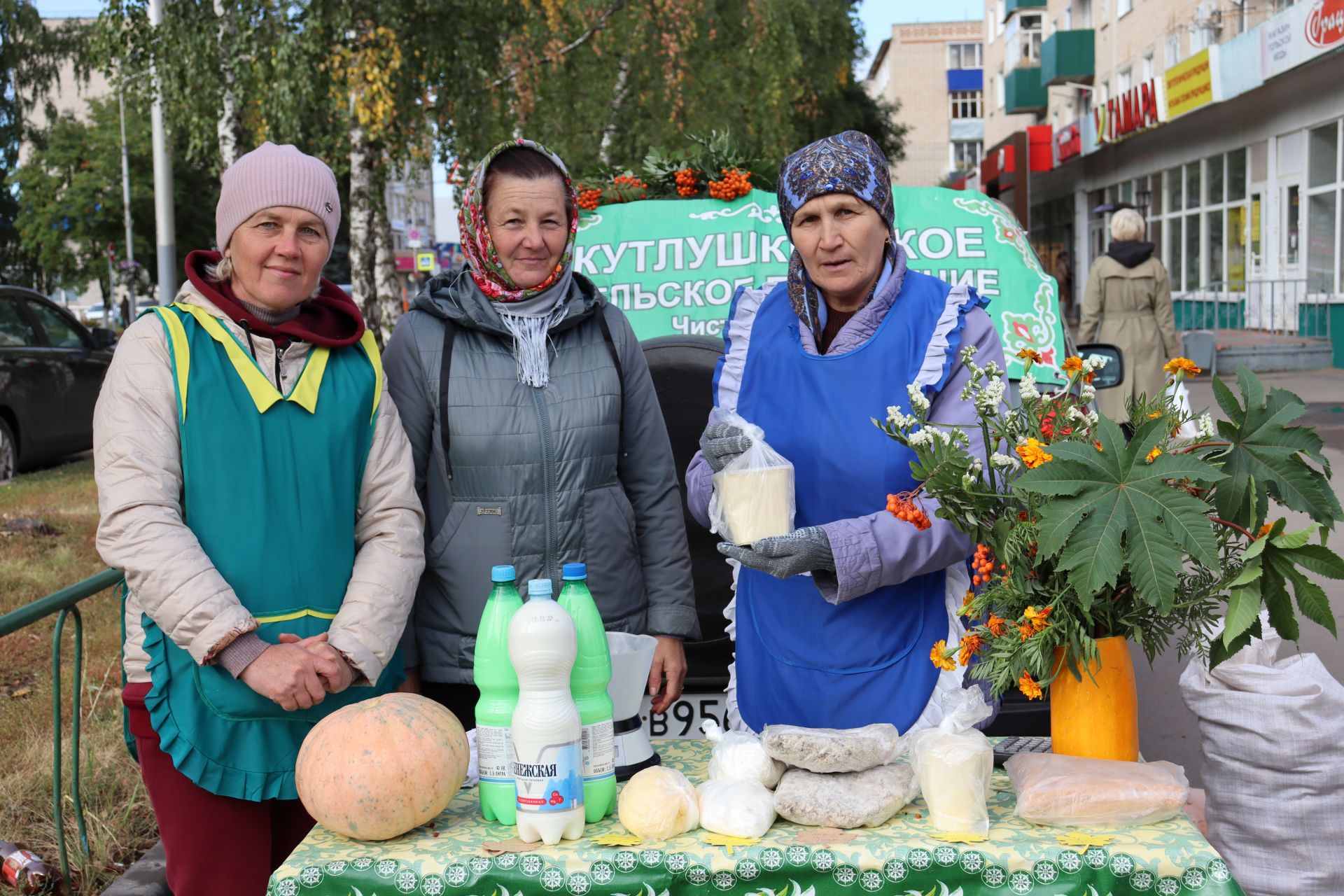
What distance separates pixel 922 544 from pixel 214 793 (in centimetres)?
144

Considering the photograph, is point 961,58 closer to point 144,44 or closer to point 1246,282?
point 1246,282

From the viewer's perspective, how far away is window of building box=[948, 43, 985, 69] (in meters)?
80.4

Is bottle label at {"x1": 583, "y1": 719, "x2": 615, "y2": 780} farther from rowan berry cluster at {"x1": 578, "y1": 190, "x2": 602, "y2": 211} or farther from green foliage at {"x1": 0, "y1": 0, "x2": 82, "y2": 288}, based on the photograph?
green foliage at {"x1": 0, "y1": 0, "x2": 82, "y2": 288}

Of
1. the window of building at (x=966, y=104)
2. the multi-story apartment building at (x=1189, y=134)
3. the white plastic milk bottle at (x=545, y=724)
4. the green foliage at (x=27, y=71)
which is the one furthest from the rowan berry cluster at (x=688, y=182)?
the window of building at (x=966, y=104)

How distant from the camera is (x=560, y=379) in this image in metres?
2.80

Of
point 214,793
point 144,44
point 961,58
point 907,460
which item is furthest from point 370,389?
point 961,58

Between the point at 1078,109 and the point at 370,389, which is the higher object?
the point at 1078,109

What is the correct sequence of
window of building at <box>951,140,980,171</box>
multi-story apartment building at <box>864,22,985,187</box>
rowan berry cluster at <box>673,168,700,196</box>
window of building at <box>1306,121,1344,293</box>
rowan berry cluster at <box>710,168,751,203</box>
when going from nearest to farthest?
rowan berry cluster at <box>710,168,751,203</box> → rowan berry cluster at <box>673,168,700,196</box> → window of building at <box>1306,121,1344,293</box> → window of building at <box>951,140,980,171</box> → multi-story apartment building at <box>864,22,985,187</box>

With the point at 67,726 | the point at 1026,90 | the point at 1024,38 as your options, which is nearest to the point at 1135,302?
the point at 67,726

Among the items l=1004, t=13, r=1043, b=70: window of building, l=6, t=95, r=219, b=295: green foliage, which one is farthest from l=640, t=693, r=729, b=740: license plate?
l=1004, t=13, r=1043, b=70: window of building

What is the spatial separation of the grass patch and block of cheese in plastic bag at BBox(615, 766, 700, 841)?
258 cm

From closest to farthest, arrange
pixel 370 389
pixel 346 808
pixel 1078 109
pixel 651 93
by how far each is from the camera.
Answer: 1. pixel 346 808
2. pixel 370 389
3. pixel 651 93
4. pixel 1078 109

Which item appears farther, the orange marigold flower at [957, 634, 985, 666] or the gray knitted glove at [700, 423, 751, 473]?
the gray knitted glove at [700, 423, 751, 473]

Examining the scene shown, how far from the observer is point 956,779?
1986mm
